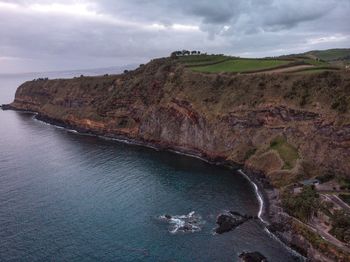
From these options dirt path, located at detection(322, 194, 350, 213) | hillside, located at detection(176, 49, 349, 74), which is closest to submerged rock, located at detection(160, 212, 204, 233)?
dirt path, located at detection(322, 194, 350, 213)

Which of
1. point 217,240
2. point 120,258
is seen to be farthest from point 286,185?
point 120,258

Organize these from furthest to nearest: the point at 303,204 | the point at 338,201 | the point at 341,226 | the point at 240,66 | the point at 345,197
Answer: the point at 240,66
the point at 345,197
the point at 338,201
the point at 303,204
the point at 341,226

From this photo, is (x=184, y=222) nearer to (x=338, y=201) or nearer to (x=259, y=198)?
(x=259, y=198)

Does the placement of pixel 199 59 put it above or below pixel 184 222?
above

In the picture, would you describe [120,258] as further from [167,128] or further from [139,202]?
[167,128]

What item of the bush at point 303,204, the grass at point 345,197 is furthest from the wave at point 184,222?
the grass at point 345,197

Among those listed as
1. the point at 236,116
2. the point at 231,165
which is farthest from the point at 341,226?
the point at 236,116
